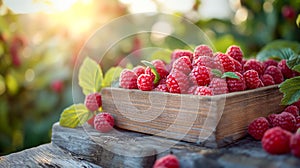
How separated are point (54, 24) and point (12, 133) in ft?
2.33

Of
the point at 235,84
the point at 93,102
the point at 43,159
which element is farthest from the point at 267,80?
the point at 43,159

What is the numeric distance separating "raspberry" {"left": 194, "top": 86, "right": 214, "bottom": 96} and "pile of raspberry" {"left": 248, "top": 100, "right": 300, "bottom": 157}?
0.13 metres

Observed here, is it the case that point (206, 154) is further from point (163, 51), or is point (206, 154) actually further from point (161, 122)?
point (163, 51)

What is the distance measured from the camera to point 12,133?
7.22ft

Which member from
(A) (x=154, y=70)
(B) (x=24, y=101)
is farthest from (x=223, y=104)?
(B) (x=24, y=101)

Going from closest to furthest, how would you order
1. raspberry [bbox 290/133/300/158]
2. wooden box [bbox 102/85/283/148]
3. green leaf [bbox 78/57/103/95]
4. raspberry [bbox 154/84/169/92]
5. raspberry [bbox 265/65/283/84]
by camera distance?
raspberry [bbox 290/133/300/158] → wooden box [bbox 102/85/283/148] → raspberry [bbox 154/84/169/92] → raspberry [bbox 265/65/283/84] → green leaf [bbox 78/57/103/95]

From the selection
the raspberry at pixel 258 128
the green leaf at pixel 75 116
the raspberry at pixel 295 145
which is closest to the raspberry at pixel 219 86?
the raspberry at pixel 258 128

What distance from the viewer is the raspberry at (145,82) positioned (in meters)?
0.92

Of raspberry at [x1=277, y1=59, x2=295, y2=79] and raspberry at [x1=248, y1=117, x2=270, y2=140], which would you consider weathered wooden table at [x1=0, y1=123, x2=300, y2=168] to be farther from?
raspberry at [x1=277, y1=59, x2=295, y2=79]

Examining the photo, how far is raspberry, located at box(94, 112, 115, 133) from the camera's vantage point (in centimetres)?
100

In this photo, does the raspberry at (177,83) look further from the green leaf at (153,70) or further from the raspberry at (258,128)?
the raspberry at (258,128)

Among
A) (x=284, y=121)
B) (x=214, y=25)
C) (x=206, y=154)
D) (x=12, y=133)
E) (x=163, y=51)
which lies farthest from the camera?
(x=214, y=25)

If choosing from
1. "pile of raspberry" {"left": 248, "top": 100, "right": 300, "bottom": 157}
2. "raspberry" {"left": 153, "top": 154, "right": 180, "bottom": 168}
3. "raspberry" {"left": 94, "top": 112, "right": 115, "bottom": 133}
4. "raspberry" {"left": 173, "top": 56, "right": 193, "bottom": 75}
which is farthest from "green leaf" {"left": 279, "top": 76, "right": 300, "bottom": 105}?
"raspberry" {"left": 94, "top": 112, "right": 115, "bottom": 133}

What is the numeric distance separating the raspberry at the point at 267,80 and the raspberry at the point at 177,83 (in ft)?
0.77
